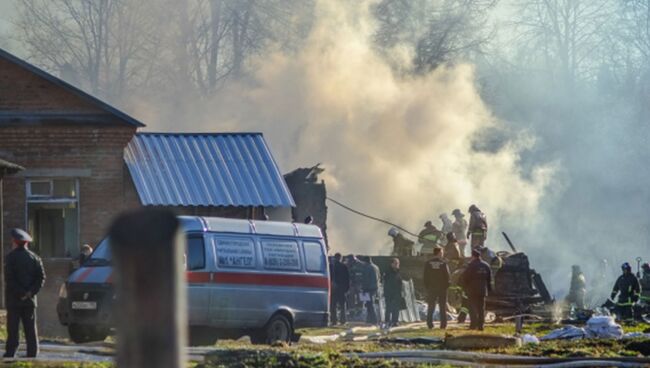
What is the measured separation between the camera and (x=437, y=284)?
2911cm

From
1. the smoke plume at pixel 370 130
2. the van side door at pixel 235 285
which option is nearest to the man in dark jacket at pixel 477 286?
the van side door at pixel 235 285

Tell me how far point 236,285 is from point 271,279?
31.5 inches

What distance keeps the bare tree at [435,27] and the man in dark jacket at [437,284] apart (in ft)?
89.2

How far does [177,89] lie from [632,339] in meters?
42.4

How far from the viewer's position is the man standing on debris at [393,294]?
30359mm

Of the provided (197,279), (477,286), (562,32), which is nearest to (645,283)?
(477,286)

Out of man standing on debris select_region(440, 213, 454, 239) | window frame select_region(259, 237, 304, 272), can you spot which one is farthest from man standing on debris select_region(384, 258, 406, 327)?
window frame select_region(259, 237, 304, 272)

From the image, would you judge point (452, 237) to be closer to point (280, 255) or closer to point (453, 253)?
point (453, 253)

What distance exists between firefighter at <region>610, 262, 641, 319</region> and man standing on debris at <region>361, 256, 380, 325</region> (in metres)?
5.57

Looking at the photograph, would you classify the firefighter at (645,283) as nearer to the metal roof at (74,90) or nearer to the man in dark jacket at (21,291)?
the metal roof at (74,90)

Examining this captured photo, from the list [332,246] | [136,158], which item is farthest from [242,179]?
[332,246]

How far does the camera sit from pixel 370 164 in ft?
158

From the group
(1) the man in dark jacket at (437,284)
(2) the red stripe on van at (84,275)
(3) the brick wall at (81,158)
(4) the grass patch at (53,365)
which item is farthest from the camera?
(1) the man in dark jacket at (437,284)

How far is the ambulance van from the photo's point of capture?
21578mm
